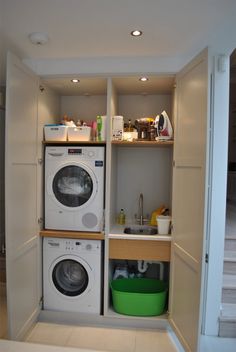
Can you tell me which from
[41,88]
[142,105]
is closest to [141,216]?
[142,105]

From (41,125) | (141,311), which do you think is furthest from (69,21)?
(141,311)

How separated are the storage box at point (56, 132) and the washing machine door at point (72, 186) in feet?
0.93

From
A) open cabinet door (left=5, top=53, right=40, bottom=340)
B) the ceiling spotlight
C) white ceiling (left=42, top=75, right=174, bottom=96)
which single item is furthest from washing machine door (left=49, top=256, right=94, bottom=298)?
the ceiling spotlight

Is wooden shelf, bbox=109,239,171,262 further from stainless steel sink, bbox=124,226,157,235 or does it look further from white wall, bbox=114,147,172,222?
white wall, bbox=114,147,172,222

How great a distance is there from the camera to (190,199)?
2.00 meters

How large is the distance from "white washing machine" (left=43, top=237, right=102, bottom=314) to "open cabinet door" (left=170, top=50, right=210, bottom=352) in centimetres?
74

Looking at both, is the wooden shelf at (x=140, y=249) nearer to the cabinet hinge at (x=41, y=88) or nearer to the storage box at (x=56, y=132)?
the storage box at (x=56, y=132)

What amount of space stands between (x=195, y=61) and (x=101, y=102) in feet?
4.33

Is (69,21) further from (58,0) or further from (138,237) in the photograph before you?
(138,237)

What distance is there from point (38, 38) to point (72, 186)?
1.32 m

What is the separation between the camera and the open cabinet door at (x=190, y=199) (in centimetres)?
181

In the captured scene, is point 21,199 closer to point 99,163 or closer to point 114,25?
point 99,163

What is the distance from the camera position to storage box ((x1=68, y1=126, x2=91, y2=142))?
2494 millimetres

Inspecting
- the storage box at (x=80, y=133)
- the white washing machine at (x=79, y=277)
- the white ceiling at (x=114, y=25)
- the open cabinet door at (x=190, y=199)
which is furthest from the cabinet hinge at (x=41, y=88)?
the white washing machine at (x=79, y=277)
